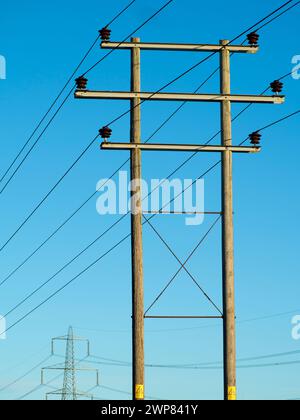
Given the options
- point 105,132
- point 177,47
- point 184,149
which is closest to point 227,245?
point 184,149

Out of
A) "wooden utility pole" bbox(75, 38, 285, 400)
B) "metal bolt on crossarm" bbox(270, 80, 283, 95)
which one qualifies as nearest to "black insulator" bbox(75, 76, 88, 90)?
"wooden utility pole" bbox(75, 38, 285, 400)

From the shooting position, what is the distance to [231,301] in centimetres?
3659

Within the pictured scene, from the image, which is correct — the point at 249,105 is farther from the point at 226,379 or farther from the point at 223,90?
the point at 226,379

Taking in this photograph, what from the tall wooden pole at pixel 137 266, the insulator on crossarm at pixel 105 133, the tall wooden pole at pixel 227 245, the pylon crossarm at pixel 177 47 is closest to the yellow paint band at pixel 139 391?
the tall wooden pole at pixel 137 266

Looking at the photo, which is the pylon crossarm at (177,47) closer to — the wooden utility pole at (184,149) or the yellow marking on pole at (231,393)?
the wooden utility pole at (184,149)

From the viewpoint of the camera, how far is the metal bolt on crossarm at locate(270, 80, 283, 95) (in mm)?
38250

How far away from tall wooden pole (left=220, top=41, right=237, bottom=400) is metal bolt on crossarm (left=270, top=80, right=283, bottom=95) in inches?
42.3

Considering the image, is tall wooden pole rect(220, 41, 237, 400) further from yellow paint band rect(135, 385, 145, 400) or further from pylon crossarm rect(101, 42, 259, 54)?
yellow paint band rect(135, 385, 145, 400)

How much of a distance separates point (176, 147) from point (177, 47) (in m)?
2.42

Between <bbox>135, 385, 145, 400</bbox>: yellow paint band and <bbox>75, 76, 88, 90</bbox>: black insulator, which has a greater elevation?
<bbox>75, 76, 88, 90</bbox>: black insulator

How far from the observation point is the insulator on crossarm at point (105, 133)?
37875 mm
